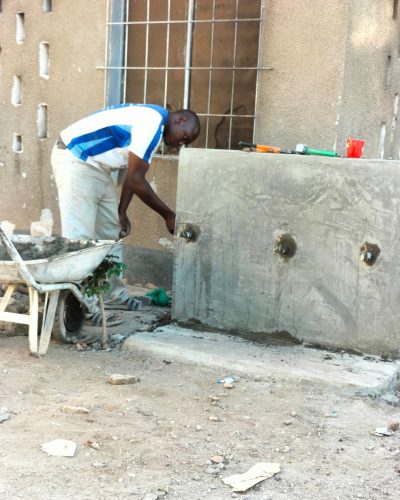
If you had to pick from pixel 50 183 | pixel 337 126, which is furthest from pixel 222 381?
pixel 50 183

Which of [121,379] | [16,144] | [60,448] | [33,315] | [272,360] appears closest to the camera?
[60,448]

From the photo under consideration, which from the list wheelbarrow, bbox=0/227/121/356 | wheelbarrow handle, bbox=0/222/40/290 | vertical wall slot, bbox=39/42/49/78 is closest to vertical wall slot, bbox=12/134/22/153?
vertical wall slot, bbox=39/42/49/78

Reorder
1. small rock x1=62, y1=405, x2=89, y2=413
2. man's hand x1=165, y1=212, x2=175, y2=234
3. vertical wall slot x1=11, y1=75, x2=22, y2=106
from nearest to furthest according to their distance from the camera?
small rock x1=62, y1=405, x2=89, y2=413 → man's hand x1=165, y1=212, x2=175, y2=234 → vertical wall slot x1=11, y1=75, x2=22, y2=106

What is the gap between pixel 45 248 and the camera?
5215 millimetres

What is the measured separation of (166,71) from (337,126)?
191cm

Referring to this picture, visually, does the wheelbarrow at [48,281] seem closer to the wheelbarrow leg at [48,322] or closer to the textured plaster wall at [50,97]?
the wheelbarrow leg at [48,322]

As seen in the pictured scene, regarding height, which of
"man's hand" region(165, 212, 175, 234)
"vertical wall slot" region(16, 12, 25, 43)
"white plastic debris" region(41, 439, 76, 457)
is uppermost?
"vertical wall slot" region(16, 12, 25, 43)

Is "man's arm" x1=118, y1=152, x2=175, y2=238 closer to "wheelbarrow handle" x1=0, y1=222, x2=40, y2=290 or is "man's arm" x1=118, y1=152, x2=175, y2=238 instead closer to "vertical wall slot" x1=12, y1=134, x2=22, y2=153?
"wheelbarrow handle" x1=0, y1=222, x2=40, y2=290

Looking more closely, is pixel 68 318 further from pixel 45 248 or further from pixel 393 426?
pixel 393 426

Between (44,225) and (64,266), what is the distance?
10.3 feet

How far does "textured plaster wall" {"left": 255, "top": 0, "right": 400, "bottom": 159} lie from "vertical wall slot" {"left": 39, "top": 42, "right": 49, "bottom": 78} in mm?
2588

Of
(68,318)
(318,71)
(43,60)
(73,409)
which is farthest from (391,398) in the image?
(43,60)

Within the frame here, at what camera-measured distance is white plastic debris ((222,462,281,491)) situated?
10.3 feet

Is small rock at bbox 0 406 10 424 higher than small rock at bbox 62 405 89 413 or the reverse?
the reverse
